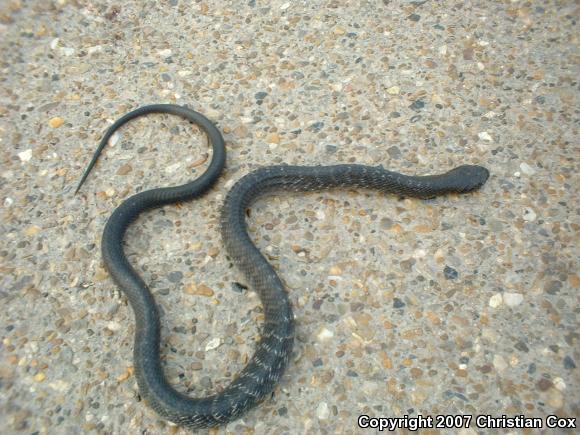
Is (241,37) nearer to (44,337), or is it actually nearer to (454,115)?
(454,115)

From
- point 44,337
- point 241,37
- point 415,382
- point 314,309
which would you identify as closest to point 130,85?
point 241,37

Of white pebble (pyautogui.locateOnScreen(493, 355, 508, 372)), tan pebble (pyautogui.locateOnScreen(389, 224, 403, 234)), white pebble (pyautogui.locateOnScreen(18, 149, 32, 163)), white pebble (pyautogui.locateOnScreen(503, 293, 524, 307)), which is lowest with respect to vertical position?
white pebble (pyautogui.locateOnScreen(493, 355, 508, 372))

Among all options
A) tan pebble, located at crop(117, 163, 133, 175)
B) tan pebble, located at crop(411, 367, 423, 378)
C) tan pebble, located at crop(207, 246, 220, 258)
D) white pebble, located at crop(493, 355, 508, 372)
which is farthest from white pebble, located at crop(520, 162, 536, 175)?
tan pebble, located at crop(117, 163, 133, 175)

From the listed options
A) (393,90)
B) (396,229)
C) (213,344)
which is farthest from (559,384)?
(393,90)

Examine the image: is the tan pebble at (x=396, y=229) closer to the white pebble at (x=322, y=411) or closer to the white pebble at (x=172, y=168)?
the white pebble at (x=322, y=411)

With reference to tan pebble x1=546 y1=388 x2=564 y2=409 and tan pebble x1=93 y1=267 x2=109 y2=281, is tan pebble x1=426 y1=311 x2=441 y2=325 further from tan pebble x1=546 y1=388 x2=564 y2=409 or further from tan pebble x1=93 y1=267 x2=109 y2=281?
tan pebble x1=93 y1=267 x2=109 y2=281

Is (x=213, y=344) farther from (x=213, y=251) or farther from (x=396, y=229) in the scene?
(x=396, y=229)
